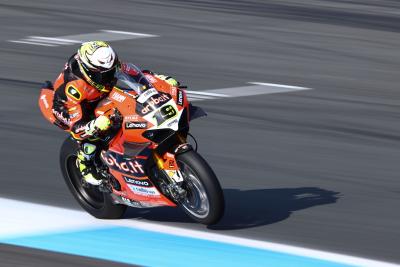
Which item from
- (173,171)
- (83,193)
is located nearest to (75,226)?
(83,193)

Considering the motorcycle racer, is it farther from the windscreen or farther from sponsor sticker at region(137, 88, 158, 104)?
sponsor sticker at region(137, 88, 158, 104)

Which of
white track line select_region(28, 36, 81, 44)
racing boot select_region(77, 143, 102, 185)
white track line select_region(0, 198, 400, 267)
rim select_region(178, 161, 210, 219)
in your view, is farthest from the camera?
white track line select_region(28, 36, 81, 44)

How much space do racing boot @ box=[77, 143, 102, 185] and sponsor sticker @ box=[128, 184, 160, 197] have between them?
38cm

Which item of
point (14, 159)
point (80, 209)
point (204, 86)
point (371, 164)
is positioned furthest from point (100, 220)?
point (204, 86)

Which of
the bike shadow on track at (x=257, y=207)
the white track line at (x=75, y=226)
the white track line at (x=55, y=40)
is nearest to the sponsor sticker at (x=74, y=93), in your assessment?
the white track line at (x=75, y=226)

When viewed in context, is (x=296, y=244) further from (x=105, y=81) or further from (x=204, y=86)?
(x=204, y=86)

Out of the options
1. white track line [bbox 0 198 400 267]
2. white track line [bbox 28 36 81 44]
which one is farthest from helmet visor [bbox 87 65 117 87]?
white track line [bbox 28 36 81 44]

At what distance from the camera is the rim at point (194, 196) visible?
349 inches

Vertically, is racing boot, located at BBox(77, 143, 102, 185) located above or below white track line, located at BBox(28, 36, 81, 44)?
above

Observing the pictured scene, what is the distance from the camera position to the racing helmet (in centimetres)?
893

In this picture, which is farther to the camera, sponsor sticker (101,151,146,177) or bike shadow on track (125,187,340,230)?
bike shadow on track (125,187,340,230)

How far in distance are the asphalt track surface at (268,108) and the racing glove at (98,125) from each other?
1049 mm

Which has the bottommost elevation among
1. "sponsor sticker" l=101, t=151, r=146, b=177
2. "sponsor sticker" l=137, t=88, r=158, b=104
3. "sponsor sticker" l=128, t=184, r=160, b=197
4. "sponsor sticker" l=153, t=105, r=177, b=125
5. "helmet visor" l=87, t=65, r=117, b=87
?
"sponsor sticker" l=128, t=184, r=160, b=197

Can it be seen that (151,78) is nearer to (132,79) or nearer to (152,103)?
(132,79)
